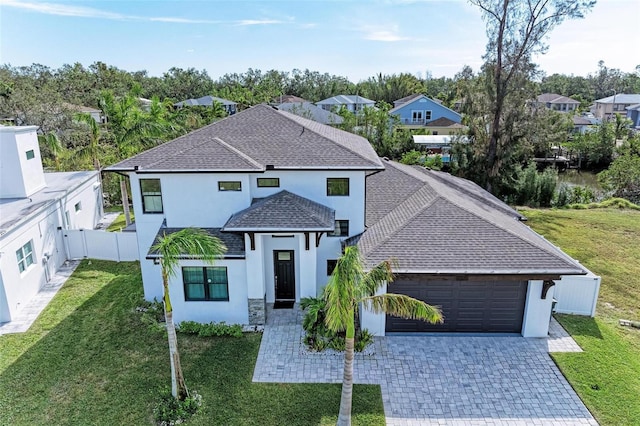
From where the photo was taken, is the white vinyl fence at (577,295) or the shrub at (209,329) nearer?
the shrub at (209,329)

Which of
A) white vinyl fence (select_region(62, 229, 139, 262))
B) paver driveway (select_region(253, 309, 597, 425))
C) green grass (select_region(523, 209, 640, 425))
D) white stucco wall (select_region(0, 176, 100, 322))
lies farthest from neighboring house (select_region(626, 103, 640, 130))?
white stucco wall (select_region(0, 176, 100, 322))

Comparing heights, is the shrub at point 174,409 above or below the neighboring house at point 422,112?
below

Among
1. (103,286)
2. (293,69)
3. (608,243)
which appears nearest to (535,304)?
(608,243)

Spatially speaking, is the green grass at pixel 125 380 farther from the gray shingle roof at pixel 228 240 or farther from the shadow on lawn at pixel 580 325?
the shadow on lawn at pixel 580 325

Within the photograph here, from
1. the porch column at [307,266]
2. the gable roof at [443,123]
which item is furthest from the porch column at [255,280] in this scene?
the gable roof at [443,123]

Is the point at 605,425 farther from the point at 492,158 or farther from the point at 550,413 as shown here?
the point at 492,158

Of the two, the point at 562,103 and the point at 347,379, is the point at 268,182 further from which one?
the point at 562,103

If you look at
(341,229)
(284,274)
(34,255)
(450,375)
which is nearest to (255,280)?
(284,274)
